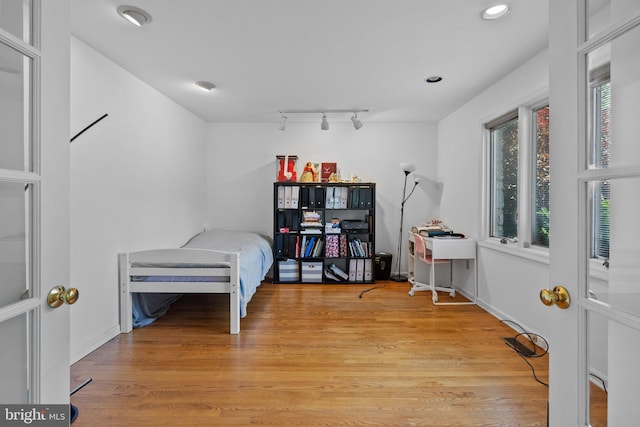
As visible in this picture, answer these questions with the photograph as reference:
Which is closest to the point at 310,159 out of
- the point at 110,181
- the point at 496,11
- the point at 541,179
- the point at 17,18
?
the point at 110,181

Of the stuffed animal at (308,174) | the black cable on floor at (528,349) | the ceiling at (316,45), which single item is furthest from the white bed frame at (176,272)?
the black cable on floor at (528,349)

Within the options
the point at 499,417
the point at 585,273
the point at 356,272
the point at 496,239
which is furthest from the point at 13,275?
the point at 356,272

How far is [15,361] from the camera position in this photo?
721 mm

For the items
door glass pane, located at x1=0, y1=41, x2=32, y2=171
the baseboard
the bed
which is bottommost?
the baseboard

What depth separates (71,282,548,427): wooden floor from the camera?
157 centimetres

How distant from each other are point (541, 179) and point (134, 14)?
3.18 meters

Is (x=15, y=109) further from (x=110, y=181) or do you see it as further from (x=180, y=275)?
(x=180, y=275)

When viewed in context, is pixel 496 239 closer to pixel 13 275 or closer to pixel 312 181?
pixel 312 181

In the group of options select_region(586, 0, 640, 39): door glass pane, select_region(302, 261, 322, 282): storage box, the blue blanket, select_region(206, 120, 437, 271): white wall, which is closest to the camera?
select_region(586, 0, 640, 39): door glass pane

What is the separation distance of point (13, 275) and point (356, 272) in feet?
12.4

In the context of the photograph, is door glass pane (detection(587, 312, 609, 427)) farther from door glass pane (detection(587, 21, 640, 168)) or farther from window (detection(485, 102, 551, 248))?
window (detection(485, 102, 551, 248))

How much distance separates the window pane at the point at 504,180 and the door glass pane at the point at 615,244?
234 centimetres

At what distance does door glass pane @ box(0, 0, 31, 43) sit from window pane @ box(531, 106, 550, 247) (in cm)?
305

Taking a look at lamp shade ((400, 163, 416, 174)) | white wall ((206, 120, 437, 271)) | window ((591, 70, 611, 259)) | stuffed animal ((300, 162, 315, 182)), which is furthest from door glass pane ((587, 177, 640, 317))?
white wall ((206, 120, 437, 271))
